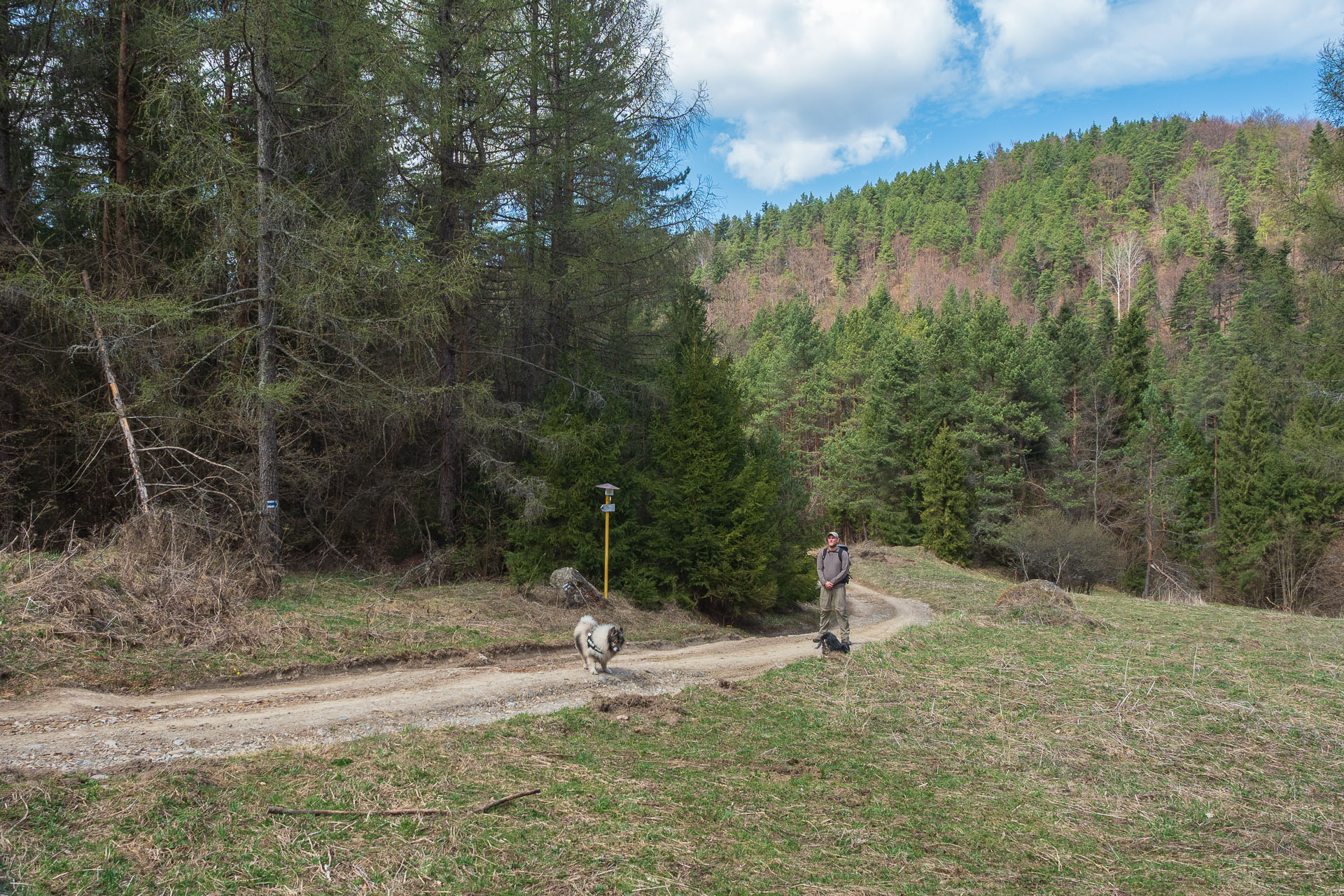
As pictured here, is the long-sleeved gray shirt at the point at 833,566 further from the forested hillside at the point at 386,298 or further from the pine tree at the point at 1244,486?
the pine tree at the point at 1244,486

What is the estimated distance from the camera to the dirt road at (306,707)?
606cm

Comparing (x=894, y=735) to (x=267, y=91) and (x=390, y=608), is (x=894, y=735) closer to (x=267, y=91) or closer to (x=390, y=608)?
(x=390, y=608)

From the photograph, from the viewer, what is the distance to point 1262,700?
324 inches

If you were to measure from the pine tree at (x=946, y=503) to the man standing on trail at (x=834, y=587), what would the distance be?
98.6ft

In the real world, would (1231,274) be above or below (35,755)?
above

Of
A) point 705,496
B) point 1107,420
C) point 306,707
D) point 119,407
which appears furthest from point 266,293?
point 1107,420

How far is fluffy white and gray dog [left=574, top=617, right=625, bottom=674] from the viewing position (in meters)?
Result: 9.64

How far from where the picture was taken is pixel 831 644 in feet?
35.7

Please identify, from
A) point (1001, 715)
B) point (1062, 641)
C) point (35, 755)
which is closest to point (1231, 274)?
point (1062, 641)

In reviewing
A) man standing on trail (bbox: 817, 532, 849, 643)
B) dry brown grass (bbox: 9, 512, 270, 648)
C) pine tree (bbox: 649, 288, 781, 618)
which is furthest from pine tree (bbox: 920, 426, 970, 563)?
dry brown grass (bbox: 9, 512, 270, 648)

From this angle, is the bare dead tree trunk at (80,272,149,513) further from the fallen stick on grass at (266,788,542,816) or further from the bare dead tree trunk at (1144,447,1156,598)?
the bare dead tree trunk at (1144,447,1156,598)

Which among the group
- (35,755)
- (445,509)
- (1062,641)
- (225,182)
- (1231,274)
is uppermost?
(1231,274)

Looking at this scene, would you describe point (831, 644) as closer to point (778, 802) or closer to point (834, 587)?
point (834, 587)

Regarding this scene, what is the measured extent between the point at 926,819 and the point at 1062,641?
801cm
